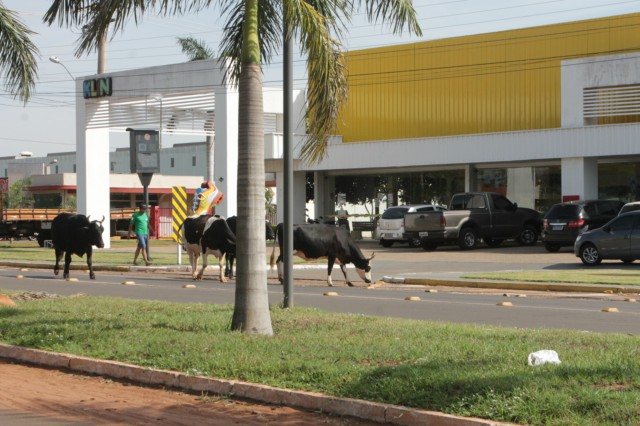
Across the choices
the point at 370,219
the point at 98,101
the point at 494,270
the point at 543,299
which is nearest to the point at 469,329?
the point at 543,299

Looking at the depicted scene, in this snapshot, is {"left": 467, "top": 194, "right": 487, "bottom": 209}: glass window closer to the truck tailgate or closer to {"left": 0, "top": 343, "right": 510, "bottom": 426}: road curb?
the truck tailgate

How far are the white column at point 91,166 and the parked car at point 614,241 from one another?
23.1 metres

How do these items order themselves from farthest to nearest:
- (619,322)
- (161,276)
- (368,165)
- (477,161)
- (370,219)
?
(370,219)
(368,165)
(477,161)
(161,276)
(619,322)

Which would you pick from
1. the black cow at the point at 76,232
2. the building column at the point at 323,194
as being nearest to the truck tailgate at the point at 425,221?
the building column at the point at 323,194

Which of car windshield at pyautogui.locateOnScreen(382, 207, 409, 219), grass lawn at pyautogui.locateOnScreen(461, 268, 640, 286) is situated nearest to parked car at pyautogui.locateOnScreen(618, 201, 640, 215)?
grass lawn at pyautogui.locateOnScreen(461, 268, 640, 286)

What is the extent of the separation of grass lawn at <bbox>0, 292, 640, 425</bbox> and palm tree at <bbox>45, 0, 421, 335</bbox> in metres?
0.71

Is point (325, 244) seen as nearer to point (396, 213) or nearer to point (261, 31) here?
point (261, 31)

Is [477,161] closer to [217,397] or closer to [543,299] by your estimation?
[543,299]

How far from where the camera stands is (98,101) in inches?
1714

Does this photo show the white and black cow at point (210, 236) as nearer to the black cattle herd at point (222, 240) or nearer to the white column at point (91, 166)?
the black cattle herd at point (222, 240)

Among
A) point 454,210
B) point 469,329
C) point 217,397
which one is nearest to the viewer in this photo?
point 217,397

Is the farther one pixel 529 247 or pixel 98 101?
pixel 98 101

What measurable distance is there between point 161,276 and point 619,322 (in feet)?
52.2

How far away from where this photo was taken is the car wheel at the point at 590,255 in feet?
92.7
